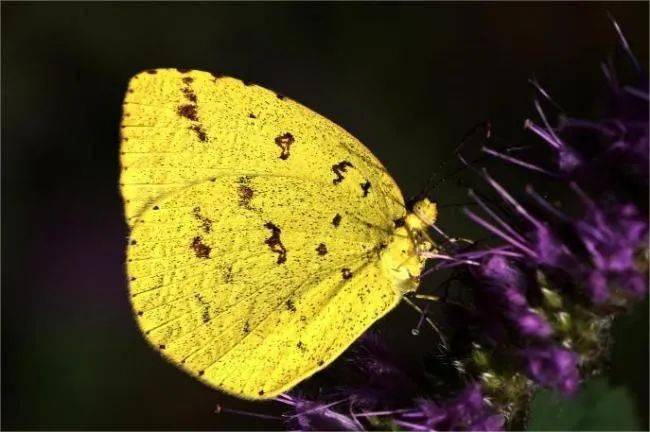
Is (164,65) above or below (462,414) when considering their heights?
above

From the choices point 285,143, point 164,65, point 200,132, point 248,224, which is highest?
point 164,65

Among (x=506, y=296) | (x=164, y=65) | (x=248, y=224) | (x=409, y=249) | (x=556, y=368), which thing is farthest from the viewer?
(x=164, y=65)

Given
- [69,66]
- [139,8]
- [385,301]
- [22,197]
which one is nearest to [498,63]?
[139,8]

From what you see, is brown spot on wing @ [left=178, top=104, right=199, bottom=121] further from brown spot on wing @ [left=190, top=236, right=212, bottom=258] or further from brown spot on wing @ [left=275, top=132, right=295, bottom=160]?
brown spot on wing @ [left=190, top=236, right=212, bottom=258]

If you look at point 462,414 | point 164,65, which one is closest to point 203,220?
point 462,414

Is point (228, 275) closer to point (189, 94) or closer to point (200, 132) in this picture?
point (200, 132)

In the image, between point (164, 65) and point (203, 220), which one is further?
point (164, 65)

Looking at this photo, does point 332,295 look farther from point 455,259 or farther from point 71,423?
point 71,423
